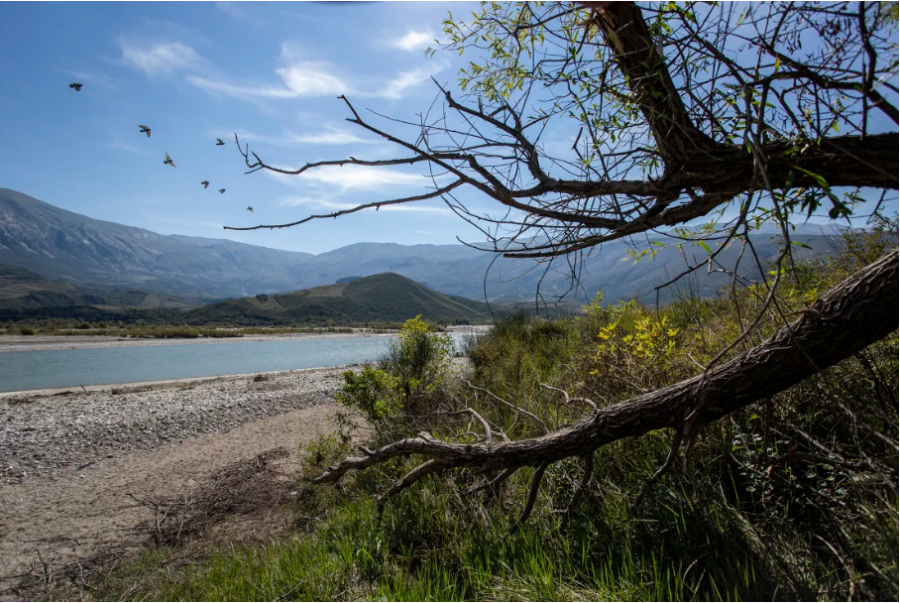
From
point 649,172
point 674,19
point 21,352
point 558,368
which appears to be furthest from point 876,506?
point 21,352

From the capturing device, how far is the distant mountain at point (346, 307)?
73.8m

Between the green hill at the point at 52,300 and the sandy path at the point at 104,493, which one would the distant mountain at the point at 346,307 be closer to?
the green hill at the point at 52,300

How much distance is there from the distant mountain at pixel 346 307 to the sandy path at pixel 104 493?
48.6m

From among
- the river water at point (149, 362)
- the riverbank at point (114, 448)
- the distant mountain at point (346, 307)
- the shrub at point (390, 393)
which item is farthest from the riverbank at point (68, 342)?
the shrub at point (390, 393)

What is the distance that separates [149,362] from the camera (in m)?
24.6

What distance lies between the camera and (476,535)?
3.08m

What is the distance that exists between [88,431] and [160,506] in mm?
5889

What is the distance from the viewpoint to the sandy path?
4676 mm

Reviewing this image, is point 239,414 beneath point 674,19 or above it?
beneath

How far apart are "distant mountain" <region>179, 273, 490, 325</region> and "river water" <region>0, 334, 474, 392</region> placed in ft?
101

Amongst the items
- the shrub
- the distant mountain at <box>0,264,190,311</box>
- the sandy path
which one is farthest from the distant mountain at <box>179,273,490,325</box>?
the shrub

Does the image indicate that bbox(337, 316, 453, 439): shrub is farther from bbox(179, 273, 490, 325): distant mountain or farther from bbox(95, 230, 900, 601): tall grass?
bbox(179, 273, 490, 325): distant mountain

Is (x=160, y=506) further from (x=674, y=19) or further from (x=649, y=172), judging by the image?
(x=674, y=19)

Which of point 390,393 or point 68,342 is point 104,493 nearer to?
point 390,393
